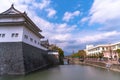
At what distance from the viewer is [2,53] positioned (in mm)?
15258

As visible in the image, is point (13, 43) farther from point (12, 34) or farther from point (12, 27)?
point (12, 27)

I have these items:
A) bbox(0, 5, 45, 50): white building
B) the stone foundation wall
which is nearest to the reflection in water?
the stone foundation wall

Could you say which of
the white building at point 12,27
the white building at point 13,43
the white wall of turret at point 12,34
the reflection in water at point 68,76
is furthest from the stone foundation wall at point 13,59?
the reflection in water at point 68,76

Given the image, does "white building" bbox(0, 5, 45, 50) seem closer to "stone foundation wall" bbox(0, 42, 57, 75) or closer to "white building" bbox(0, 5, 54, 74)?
"white building" bbox(0, 5, 54, 74)

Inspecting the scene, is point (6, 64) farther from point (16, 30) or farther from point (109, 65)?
point (109, 65)

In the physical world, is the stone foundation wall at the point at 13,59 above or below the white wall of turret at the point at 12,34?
below

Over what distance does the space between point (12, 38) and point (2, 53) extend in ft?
6.11

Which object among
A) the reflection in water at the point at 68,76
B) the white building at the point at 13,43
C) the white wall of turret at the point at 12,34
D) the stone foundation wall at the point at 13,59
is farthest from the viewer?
the white wall of turret at the point at 12,34

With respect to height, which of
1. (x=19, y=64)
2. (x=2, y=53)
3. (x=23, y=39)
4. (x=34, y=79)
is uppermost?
(x=23, y=39)

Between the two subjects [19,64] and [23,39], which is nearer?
[19,64]

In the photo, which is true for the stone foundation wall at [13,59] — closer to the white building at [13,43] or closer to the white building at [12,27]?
the white building at [13,43]

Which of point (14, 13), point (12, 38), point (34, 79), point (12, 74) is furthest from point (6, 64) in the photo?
point (14, 13)

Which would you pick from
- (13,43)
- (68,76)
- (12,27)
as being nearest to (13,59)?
(13,43)

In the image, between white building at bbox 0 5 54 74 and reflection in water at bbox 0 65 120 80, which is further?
white building at bbox 0 5 54 74
